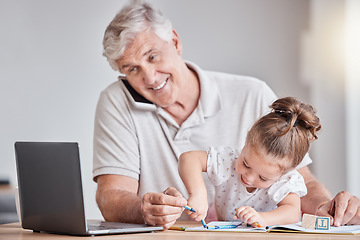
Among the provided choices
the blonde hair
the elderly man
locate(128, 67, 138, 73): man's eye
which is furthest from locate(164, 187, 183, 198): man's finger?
locate(128, 67, 138, 73): man's eye

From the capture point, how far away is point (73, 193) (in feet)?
3.57

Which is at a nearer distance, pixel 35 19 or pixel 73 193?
pixel 73 193

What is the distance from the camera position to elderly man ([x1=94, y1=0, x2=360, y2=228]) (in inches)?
70.4

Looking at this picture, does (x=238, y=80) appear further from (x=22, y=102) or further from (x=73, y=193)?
(x=22, y=102)

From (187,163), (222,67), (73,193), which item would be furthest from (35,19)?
(73,193)

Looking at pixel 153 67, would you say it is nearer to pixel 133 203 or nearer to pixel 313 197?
pixel 133 203

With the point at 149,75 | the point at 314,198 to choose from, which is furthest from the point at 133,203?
the point at 314,198

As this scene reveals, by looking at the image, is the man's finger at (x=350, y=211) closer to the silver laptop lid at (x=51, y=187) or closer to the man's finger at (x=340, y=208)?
the man's finger at (x=340, y=208)

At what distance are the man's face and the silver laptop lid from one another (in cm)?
68

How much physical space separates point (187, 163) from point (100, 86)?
2442 millimetres

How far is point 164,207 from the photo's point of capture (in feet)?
4.11

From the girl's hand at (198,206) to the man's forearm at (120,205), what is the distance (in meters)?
0.19

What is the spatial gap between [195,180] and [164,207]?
0.61 feet

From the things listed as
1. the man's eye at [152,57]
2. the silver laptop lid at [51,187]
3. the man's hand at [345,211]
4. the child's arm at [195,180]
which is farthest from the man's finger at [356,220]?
the man's eye at [152,57]
